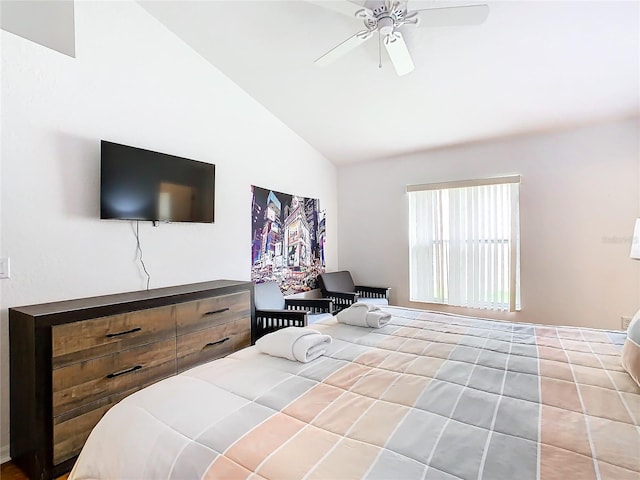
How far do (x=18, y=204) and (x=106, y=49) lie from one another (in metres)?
1.27

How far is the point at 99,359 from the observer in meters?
1.85

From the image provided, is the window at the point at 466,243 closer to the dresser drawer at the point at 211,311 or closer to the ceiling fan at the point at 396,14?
the ceiling fan at the point at 396,14

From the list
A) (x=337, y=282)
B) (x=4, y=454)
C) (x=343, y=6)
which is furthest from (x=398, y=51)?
(x=4, y=454)

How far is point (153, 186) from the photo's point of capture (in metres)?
2.44

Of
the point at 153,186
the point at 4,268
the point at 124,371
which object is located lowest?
the point at 124,371

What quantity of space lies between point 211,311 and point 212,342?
245 mm

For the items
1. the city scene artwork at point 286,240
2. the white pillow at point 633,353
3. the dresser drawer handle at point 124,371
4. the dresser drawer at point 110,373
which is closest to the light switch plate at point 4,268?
the dresser drawer at point 110,373

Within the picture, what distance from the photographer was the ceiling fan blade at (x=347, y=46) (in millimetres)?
1970

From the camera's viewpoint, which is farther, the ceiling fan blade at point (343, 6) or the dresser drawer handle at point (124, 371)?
the dresser drawer handle at point (124, 371)

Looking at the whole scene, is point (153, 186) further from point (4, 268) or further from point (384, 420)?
point (384, 420)

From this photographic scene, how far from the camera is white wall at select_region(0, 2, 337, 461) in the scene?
6.28ft

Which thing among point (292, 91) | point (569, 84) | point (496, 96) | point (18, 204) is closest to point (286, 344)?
point (18, 204)

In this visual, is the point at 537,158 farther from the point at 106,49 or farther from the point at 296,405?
the point at 106,49

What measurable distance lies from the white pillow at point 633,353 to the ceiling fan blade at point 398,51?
192 centimetres
